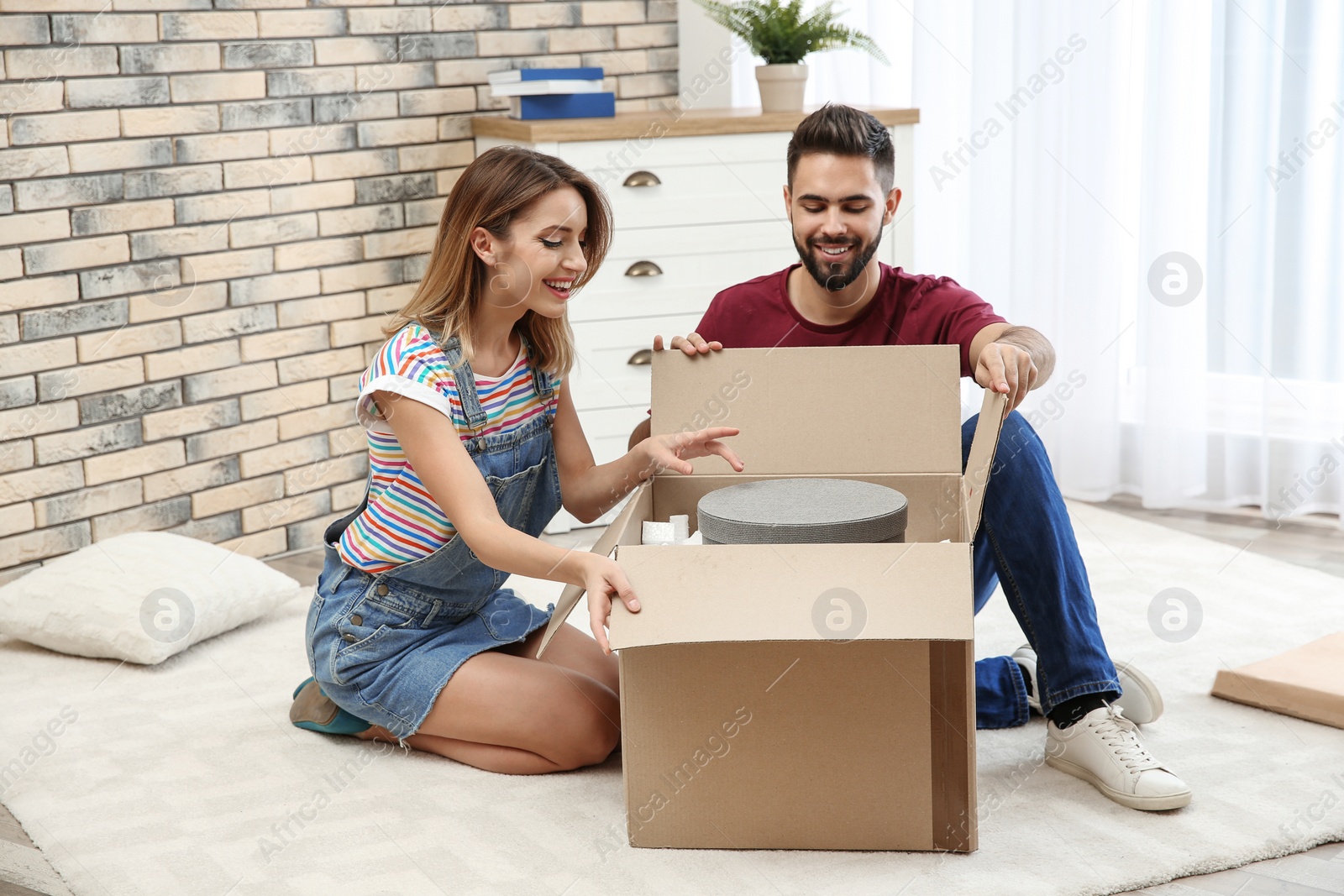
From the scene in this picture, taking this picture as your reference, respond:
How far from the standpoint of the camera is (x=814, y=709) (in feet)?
4.85

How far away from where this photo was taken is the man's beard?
6.23 ft

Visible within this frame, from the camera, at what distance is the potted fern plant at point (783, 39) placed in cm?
303

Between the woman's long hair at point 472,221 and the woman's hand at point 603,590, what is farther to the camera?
the woman's long hair at point 472,221

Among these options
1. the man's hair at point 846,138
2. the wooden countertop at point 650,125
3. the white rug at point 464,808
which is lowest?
the white rug at point 464,808

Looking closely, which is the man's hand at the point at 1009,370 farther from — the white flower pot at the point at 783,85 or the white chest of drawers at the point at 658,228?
the white flower pot at the point at 783,85

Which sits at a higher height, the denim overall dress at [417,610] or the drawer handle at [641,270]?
the drawer handle at [641,270]

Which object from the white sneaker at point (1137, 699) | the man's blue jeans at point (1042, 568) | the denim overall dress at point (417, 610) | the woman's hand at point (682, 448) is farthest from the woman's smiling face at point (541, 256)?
the white sneaker at point (1137, 699)

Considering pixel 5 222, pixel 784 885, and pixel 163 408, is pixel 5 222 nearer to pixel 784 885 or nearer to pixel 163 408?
pixel 163 408

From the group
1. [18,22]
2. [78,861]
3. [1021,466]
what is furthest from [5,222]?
[1021,466]

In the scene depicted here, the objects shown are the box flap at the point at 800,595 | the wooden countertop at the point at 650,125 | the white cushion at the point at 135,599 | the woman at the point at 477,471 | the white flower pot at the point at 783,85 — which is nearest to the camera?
the box flap at the point at 800,595

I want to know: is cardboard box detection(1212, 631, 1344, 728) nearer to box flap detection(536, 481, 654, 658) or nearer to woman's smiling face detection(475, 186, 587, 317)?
box flap detection(536, 481, 654, 658)

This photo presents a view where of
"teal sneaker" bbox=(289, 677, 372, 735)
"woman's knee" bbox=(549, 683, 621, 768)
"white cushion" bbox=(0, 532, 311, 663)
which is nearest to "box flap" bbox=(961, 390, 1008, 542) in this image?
"woman's knee" bbox=(549, 683, 621, 768)

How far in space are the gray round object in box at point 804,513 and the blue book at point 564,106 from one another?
1.53 m

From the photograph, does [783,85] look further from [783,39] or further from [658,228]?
[658,228]
